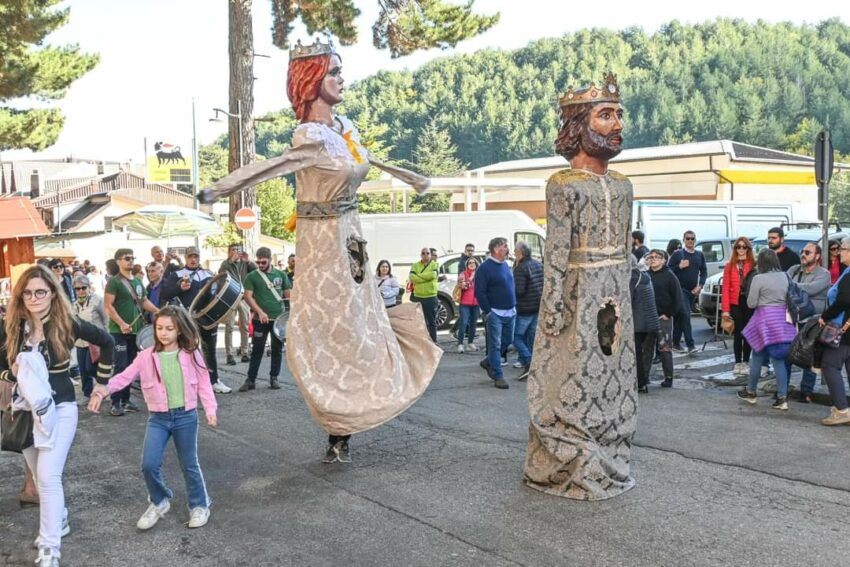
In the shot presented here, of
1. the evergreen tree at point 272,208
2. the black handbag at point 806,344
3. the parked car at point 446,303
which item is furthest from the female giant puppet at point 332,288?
the evergreen tree at point 272,208

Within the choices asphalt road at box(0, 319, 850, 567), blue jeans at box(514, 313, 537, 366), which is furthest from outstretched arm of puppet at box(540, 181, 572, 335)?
blue jeans at box(514, 313, 537, 366)

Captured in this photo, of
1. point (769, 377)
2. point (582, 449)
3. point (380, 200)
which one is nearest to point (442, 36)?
point (769, 377)

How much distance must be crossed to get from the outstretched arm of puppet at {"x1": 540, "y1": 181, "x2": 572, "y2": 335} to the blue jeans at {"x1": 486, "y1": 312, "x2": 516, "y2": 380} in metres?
4.88

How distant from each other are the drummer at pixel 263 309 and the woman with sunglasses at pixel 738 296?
5.66 metres

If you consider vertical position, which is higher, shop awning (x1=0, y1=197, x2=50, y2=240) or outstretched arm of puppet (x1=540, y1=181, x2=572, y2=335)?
shop awning (x1=0, y1=197, x2=50, y2=240)

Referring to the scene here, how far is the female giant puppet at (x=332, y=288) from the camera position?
21.3ft

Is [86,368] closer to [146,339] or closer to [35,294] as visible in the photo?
[146,339]

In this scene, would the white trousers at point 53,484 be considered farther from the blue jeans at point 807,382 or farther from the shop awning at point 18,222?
the shop awning at point 18,222

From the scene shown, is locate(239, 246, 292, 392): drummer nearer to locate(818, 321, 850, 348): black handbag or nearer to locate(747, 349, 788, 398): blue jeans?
locate(747, 349, 788, 398): blue jeans

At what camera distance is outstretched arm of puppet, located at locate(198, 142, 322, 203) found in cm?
586

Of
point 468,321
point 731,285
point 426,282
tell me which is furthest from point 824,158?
point 426,282

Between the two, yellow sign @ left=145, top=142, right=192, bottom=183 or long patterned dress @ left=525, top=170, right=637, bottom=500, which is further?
yellow sign @ left=145, top=142, right=192, bottom=183

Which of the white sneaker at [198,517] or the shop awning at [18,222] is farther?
the shop awning at [18,222]

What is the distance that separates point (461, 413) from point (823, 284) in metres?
4.55
